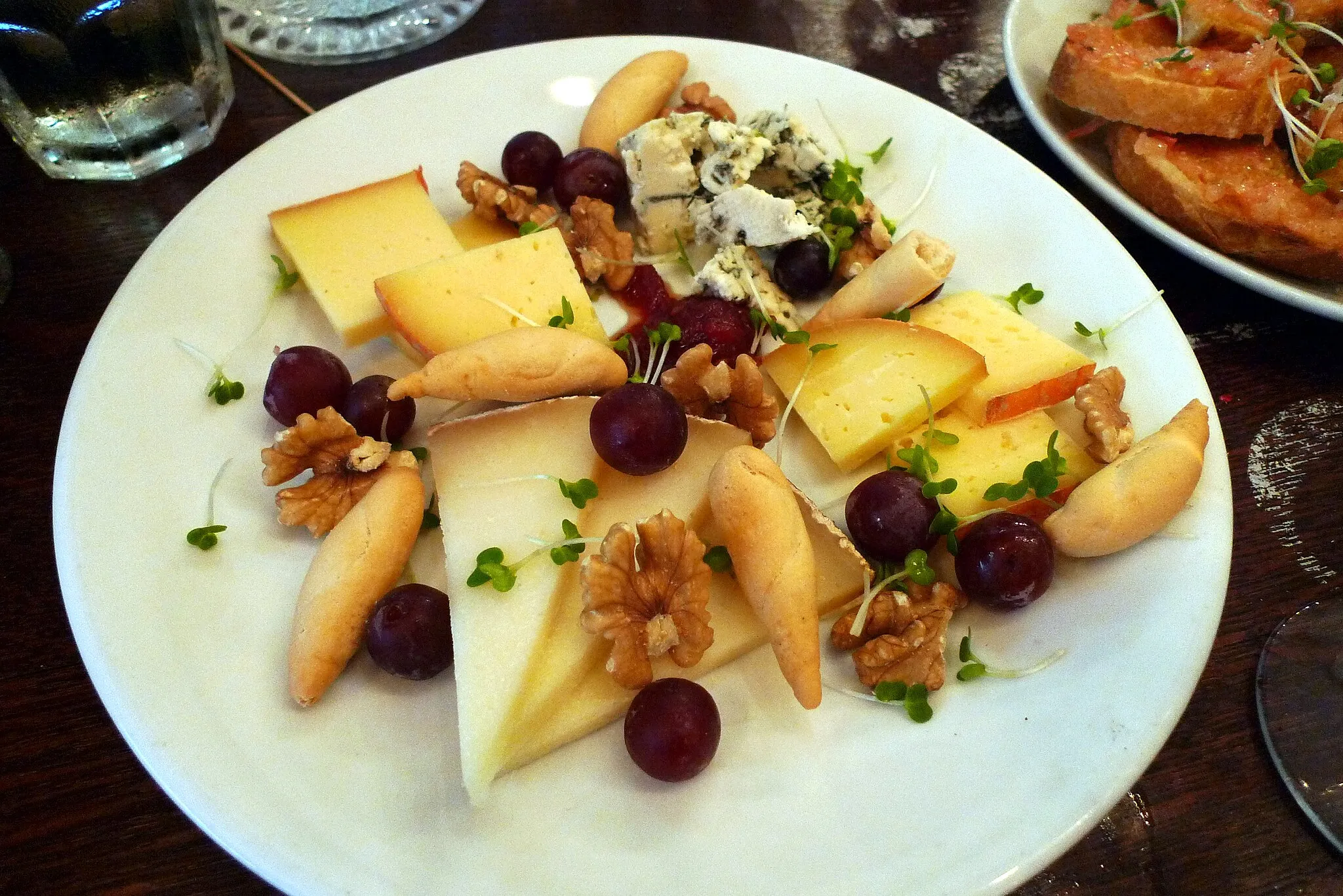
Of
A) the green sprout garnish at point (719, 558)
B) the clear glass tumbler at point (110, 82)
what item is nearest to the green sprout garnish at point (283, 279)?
the clear glass tumbler at point (110, 82)

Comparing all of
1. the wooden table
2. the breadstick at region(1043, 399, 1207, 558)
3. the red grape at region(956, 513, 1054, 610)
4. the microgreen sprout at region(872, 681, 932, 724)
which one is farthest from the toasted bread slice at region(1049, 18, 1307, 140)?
the microgreen sprout at region(872, 681, 932, 724)

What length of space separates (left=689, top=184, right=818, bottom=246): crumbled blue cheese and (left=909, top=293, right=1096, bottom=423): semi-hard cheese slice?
21 centimetres

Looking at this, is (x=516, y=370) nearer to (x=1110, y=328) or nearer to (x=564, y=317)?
(x=564, y=317)

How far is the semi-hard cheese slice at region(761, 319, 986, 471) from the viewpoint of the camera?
41.6 inches

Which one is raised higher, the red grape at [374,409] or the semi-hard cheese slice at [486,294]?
the semi-hard cheese slice at [486,294]

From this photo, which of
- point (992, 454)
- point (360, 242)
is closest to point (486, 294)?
point (360, 242)

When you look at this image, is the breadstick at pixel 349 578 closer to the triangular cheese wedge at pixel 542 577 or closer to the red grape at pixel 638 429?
the triangular cheese wedge at pixel 542 577

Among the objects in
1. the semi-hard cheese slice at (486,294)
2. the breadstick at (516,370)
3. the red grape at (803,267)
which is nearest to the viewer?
the breadstick at (516,370)

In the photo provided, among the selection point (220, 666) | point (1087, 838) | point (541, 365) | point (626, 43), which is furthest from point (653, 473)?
point (626, 43)

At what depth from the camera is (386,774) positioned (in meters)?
0.81

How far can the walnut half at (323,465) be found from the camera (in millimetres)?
960

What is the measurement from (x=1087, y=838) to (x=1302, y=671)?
0.33 meters

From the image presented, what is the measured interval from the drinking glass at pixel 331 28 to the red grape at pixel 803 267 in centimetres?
99

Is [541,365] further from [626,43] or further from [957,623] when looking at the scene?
[626,43]
